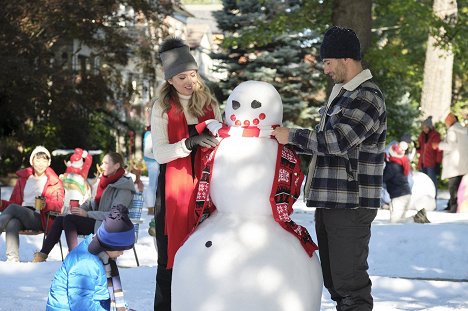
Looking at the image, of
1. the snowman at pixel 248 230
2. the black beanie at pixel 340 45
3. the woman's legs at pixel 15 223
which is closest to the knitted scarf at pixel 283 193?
the snowman at pixel 248 230

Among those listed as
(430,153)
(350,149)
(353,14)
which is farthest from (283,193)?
(430,153)

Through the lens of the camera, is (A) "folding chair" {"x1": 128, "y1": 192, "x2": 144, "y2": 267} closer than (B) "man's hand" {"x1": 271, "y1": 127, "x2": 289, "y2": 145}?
No

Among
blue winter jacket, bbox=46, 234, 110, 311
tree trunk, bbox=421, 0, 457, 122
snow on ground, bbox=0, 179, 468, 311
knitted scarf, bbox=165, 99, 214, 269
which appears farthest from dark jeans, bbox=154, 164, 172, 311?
tree trunk, bbox=421, 0, 457, 122

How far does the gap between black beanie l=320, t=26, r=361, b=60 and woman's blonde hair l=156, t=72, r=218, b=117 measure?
2.62 ft

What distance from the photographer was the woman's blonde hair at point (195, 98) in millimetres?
6207

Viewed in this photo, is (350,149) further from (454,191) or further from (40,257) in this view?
(454,191)

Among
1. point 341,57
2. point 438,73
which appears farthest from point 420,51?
point 341,57

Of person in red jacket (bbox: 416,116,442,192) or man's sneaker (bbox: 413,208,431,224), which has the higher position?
person in red jacket (bbox: 416,116,442,192)

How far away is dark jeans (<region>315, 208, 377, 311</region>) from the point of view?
573 cm

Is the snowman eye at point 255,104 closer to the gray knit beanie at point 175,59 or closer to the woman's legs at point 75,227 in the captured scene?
the gray knit beanie at point 175,59

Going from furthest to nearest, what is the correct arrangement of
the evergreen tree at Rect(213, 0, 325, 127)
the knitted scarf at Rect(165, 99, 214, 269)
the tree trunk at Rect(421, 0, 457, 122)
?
the evergreen tree at Rect(213, 0, 325, 127)
the tree trunk at Rect(421, 0, 457, 122)
the knitted scarf at Rect(165, 99, 214, 269)

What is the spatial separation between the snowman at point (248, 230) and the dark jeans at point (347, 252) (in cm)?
17

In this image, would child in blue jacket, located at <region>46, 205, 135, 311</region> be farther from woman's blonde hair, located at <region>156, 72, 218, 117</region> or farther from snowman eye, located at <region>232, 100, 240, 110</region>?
snowman eye, located at <region>232, 100, 240, 110</region>

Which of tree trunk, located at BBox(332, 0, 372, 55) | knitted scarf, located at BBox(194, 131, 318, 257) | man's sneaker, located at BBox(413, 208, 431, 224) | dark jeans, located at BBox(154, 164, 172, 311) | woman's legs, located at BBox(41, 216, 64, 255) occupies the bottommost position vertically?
man's sneaker, located at BBox(413, 208, 431, 224)
